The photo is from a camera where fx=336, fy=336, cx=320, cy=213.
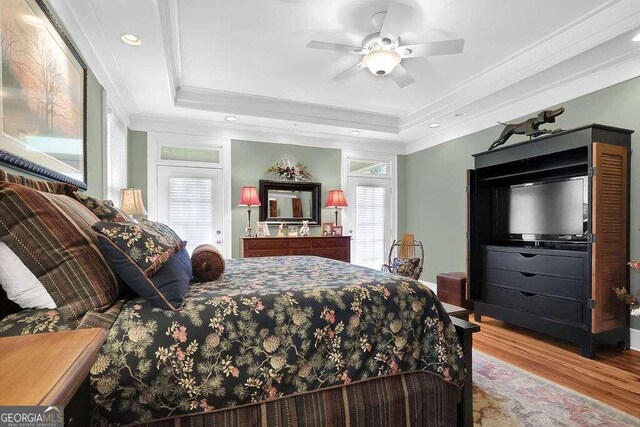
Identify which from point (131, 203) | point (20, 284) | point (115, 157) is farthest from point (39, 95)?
point (115, 157)

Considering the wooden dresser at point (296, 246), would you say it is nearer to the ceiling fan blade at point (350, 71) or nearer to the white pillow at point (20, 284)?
the ceiling fan blade at point (350, 71)

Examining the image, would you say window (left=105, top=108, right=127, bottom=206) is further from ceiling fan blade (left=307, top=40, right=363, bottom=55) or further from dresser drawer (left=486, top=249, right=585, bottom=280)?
dresser drawer (left=486, top=249, right=585, bottom=280)

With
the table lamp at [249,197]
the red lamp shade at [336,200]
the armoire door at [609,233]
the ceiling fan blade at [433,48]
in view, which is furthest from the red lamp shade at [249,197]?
the armoire door at [609,233]

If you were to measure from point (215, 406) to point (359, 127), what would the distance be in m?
4.36

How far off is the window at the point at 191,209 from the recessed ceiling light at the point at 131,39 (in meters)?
2.27

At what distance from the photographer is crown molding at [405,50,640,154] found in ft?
9.69

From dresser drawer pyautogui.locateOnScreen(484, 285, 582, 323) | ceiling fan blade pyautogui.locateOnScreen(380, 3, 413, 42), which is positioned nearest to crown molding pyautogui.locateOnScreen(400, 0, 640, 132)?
ceiling fan blade pyautogui.locateOnScreen(380, 3, 413, 42)

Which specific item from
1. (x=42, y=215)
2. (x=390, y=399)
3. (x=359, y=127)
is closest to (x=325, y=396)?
(x=390, y=399)

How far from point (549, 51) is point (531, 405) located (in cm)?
294

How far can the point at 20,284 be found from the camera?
1.13 metres

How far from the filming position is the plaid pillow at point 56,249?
109cm

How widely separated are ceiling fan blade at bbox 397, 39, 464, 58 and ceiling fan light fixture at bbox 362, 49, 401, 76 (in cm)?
11

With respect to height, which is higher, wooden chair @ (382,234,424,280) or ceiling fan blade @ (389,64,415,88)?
ceiling fan blade @ (389,64,415,88)

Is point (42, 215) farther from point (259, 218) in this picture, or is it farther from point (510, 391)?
point (259, 218)
